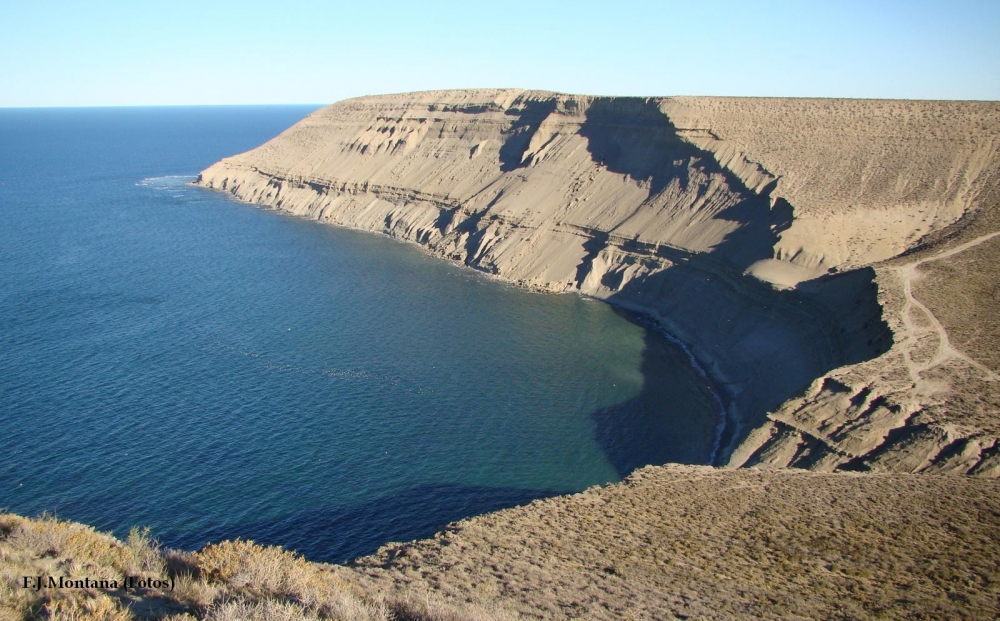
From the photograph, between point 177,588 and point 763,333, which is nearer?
point 177,588

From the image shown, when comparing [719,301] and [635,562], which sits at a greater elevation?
[719,301]

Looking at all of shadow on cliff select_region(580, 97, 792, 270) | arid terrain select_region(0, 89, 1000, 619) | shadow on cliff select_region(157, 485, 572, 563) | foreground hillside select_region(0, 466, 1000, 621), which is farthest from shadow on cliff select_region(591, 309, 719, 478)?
shadow on cliff select_region(580, 97, 792, 270)

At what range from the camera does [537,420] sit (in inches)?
1813

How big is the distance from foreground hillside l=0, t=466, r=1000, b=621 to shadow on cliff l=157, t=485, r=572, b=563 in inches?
264

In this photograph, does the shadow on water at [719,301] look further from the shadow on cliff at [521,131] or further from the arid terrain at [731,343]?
the shadow on cliff at [521,131]

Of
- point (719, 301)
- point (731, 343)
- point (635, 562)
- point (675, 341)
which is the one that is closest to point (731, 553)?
point (635, 562)

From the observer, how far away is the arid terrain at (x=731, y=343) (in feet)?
68.2

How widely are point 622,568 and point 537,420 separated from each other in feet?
73.6

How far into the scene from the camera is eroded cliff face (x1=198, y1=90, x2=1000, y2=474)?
38.4 m

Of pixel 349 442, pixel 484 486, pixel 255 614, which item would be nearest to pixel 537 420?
pixel 484 486

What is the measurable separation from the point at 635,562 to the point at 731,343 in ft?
119

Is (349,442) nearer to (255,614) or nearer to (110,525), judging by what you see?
(110,525)

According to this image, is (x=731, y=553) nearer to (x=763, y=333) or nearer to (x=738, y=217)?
(x=763, y=333)

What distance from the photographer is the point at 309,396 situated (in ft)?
158
